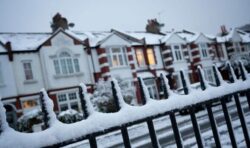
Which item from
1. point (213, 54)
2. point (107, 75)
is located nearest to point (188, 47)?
point (213, 54)

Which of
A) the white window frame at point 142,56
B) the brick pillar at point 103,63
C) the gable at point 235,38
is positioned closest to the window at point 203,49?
the gable at point 235,38

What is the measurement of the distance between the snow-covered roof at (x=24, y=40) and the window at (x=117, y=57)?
659 cm

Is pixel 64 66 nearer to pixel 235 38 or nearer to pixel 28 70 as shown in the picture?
pixel 28 70

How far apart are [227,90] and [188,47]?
33.1 metres

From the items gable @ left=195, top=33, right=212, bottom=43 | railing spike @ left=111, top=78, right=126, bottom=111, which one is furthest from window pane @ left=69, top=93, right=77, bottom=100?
railing spike @ left=111, top=78, right=126, bottom=111

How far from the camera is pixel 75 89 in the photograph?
23.6 m

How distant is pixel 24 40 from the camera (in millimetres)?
23594

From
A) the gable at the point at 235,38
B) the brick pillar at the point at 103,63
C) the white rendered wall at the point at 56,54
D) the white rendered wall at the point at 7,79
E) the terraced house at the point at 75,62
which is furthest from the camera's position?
the gable at the point at 235,38

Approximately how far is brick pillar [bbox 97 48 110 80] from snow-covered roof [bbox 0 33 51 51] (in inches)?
210

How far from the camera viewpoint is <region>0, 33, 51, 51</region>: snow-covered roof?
877 inches

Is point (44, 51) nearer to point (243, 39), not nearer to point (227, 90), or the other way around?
point (227, 90)

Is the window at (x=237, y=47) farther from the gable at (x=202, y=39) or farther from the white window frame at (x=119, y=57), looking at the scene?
the white window frame at (x=119, y=57)

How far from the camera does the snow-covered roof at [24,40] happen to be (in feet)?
73.1

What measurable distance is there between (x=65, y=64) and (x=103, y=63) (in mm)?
3894
